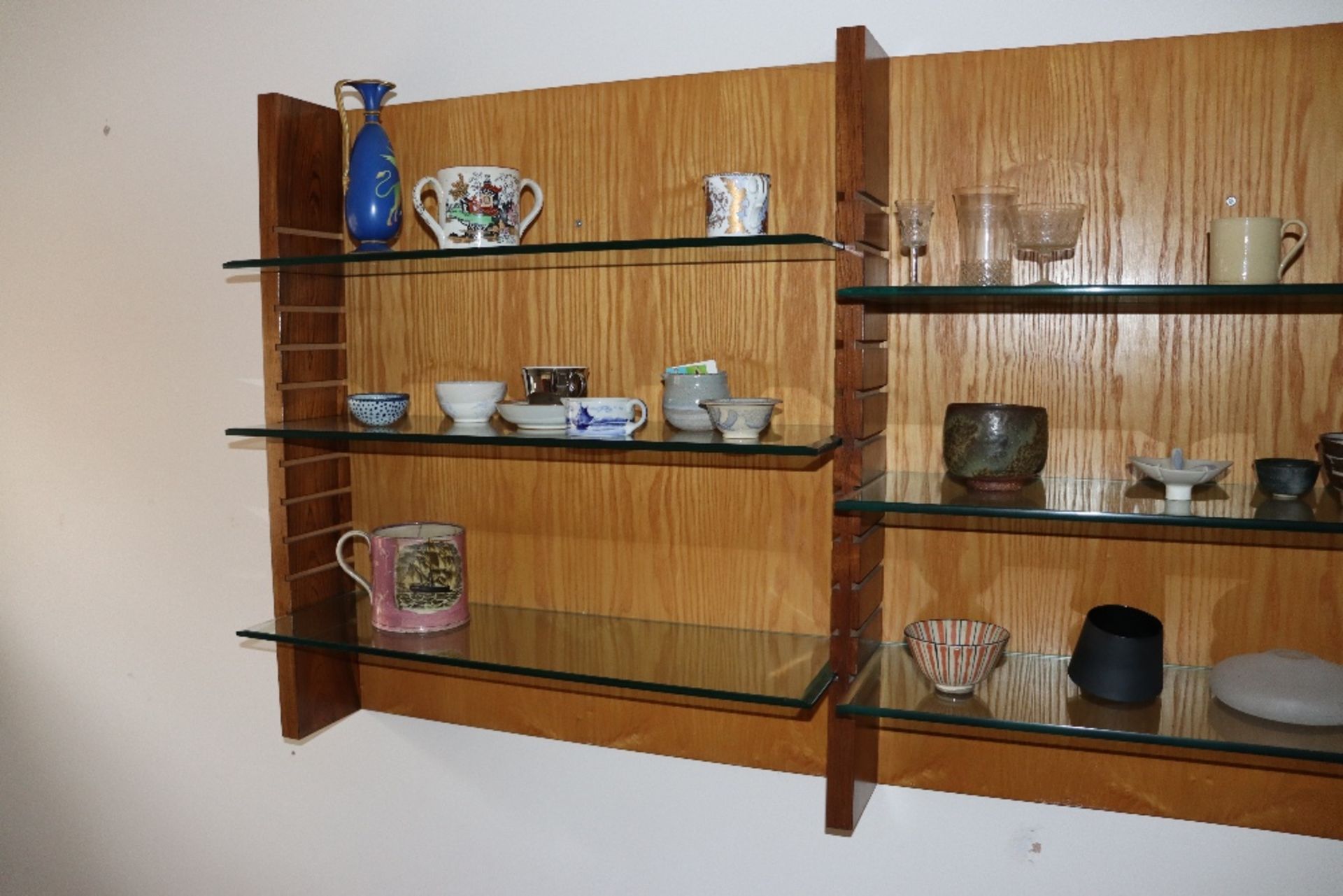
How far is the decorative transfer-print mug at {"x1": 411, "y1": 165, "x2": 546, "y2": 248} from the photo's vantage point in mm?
1498

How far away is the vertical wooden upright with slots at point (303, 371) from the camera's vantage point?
1613 mm

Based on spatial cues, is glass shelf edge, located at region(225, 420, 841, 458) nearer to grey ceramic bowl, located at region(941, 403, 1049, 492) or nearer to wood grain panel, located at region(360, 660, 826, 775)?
grey ceramic bowl, located at region(941, 403, 1049, 492)

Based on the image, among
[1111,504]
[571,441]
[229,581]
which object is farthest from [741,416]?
[229,581]

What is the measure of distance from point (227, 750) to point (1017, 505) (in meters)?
1.53

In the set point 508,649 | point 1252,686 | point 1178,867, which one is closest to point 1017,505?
point 1252,686

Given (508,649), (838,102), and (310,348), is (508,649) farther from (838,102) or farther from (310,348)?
(838,102)

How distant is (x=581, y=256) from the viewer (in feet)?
5.13

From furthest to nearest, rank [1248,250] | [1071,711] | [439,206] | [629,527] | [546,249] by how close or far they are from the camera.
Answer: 1. [629,527]
2. [439,206]
3. [546,249]
4. [1071,711]
5. [1248,250]

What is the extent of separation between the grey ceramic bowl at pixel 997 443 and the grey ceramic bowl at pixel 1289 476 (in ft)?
0.79

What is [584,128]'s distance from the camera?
1.60 metres

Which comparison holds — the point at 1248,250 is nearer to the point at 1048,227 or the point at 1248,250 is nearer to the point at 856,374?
the point at 1048,227

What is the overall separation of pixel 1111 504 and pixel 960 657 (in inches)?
10.0

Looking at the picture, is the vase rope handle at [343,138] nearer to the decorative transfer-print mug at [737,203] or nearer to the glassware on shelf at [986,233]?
the decorative transfer-print mug at [737,203]

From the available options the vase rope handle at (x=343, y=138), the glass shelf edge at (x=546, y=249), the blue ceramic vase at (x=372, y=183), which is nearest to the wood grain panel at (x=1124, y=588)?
the glass shelf edge at (x=546, y=249)
